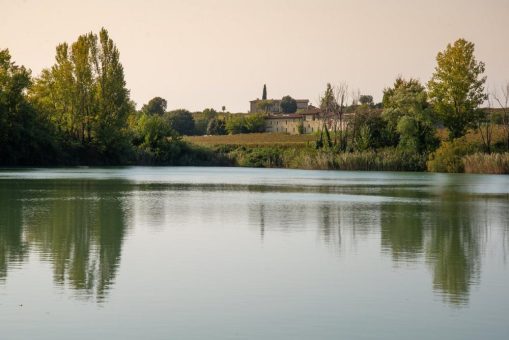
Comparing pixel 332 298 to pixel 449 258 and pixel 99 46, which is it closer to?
pixel 449 258

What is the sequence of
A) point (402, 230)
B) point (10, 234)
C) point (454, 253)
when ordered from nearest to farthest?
point (454, 253)
point (10, 234)
point (402, 230)

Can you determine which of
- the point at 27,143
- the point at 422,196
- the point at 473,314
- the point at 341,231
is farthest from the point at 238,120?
the point at 473,314

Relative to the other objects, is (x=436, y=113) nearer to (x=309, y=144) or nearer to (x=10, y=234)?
(x=309, y=144)

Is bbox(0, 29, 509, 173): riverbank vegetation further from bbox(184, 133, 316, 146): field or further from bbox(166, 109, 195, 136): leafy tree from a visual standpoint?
bbox(166, 109, 195, 136): leafy tree

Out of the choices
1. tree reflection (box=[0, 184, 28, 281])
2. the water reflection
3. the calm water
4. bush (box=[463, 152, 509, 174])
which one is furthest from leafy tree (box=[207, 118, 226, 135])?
the calm water

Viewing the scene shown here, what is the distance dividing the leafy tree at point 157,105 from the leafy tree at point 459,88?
116m

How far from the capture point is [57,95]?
78.6 meters

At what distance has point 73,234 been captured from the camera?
706 inches

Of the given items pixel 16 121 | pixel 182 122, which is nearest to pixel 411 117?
pixel 16 121

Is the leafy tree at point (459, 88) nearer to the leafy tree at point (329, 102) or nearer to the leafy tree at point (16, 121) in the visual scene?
the leafy tree at point (329, 102)

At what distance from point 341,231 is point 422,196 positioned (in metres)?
14.7

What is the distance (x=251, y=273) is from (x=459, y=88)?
2587 inches

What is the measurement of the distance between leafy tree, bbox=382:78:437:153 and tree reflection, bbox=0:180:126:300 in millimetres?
47531

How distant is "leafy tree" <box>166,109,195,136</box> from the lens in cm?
16775
